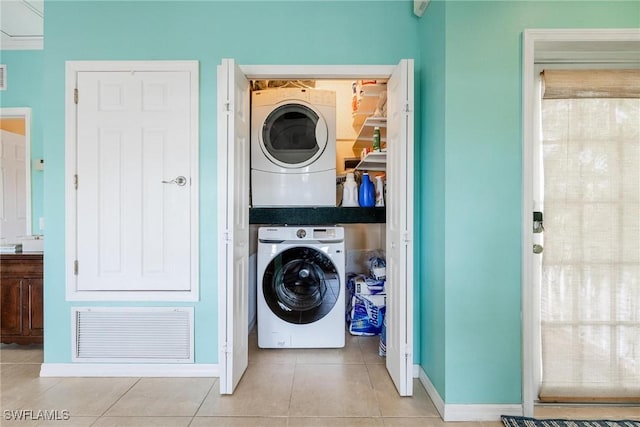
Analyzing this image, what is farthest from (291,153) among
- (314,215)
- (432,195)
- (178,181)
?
(432,195)

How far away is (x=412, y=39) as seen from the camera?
210cm

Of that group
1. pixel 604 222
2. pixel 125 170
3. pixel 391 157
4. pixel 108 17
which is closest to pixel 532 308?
pixel 604 222

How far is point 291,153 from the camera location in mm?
2559

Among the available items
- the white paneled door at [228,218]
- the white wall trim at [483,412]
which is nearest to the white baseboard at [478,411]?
the white wall trim at [483,412]

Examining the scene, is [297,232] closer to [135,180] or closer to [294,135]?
[294,135]

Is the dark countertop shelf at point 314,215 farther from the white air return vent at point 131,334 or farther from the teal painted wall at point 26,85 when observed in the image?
the teal painted wall at point 26,85

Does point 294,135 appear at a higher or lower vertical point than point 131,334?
higher

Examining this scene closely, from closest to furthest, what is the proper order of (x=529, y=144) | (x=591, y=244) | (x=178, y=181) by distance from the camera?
(x=529, y=144)
(x=591, y=244)
(x=178, y=181)

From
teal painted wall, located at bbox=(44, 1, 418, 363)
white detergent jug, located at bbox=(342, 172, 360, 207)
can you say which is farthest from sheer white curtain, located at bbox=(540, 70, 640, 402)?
white detergent jug, located at bbox=(342, 172, 360, 207)

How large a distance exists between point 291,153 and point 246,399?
1731 millimetres

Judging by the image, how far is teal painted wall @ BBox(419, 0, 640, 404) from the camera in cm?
164

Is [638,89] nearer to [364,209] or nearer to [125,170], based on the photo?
[364,209]

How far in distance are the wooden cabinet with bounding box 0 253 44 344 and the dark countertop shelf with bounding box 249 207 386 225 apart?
1.75m

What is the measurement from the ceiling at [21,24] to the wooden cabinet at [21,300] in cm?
183
